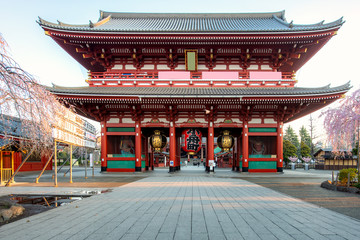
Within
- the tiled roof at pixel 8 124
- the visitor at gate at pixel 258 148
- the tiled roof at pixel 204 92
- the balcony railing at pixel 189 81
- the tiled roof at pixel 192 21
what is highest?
the tiled roof at pixel 192 21

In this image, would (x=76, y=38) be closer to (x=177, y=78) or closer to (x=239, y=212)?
(x=177, y=78)

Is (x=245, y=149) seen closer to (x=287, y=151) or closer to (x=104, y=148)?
(x=104, y=148)

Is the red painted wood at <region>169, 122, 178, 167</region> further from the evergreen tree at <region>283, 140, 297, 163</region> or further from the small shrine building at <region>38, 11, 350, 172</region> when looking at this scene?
the evergreen tree at <region>283, 140, 297, 163</region>

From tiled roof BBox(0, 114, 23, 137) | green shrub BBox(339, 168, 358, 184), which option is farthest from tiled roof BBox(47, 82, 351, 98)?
green shrub BBox(339, 168, 358, 184)

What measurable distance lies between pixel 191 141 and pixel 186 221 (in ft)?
39.5

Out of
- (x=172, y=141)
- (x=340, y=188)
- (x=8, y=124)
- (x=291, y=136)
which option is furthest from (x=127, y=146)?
(x=291, y=136)

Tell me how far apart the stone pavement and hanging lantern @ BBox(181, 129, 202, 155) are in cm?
933

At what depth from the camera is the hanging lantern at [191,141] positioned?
17.3 meters

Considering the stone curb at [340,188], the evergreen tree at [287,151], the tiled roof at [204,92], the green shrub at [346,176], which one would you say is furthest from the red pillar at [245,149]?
the evergreen tree at [287,151]

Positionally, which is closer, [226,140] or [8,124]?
[8,124]

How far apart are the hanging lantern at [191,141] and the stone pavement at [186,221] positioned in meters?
9.33

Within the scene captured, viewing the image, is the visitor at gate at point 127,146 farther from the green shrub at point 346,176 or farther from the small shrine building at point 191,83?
the green shrub at point 346,176

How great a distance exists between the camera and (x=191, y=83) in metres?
18.2

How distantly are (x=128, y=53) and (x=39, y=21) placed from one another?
6.86m
